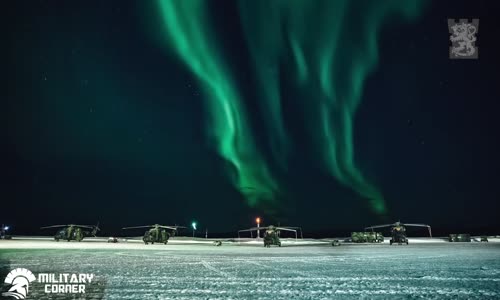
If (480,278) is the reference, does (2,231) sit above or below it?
above

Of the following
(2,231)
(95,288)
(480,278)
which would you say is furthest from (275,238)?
(2,231)

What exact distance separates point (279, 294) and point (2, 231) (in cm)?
8735

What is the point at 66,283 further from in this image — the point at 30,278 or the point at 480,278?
the point at 480,278

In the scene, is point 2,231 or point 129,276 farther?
point 2,231

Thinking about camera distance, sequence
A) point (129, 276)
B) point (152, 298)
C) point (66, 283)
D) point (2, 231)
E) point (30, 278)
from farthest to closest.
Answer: point (2, 231)
point (129, 276)
point (30, 278)
point (66, 283)
point (152, 298)

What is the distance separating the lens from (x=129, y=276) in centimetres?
1503

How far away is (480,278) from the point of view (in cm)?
1459

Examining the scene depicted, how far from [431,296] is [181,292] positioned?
7.00 meters

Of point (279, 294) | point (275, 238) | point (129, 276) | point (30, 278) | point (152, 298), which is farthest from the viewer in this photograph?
point (275, 238)

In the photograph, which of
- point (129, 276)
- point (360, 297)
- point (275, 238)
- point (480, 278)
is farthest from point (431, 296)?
point (275, 238)

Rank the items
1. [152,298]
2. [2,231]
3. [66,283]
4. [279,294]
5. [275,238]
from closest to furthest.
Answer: [152,298] < [279,294] < [66,283] < [275,238] < [2,231]

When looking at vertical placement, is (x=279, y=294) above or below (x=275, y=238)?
below

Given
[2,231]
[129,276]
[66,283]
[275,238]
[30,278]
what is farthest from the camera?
[2,231]

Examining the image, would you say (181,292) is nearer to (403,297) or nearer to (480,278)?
(403,297)
